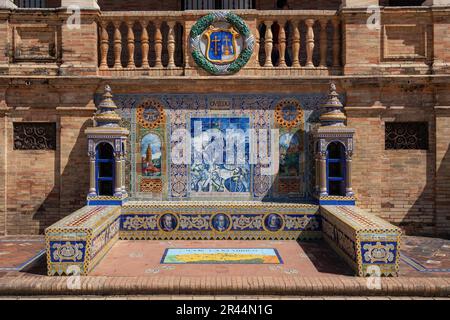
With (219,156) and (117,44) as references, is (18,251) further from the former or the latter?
(117,44)

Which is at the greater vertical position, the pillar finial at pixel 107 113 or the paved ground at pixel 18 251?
the pillar finial at pixel 107 113

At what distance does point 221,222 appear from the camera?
936 centimetres

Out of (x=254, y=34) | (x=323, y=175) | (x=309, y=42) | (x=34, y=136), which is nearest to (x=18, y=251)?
(x=34, y=136)

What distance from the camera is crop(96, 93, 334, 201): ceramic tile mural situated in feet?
33.2

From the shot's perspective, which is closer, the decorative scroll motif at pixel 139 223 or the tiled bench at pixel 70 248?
the tiled bench at pixel 70 248

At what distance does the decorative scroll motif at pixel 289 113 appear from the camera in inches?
400

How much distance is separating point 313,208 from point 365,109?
2.69 metres

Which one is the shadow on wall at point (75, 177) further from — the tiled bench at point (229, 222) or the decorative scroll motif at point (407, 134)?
the decorative scroll motif at point (407, 134)

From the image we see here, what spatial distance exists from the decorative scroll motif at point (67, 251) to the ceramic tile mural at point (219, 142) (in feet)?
11.0

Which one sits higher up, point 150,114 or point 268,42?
point 268,42

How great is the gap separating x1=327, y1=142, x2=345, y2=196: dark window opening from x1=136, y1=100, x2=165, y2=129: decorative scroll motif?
4.06 meters

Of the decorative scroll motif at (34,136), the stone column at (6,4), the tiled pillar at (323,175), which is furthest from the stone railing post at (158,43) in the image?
the tiled pillar at (323,175)

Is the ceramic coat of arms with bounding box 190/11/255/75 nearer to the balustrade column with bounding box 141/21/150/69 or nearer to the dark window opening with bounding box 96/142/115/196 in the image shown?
the balustrade column with bounding box 141/21/150/69

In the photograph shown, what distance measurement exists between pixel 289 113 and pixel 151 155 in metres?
3.43
